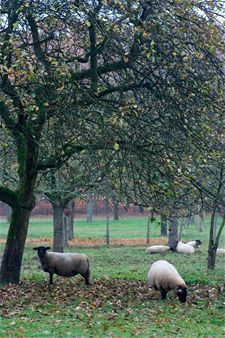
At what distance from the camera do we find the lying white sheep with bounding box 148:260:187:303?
14.9m

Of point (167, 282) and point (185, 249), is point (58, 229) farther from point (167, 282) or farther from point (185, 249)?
point (167, 282)

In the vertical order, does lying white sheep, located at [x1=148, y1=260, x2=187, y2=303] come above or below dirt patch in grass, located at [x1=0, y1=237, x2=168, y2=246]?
below

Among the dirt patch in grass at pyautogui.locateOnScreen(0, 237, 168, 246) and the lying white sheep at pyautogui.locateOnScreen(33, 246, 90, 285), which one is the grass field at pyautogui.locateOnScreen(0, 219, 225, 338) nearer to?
the lying white sheep at pyautogui.locateOnScreen(33, 246, 90, 285)

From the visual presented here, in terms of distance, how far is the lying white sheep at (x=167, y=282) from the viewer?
1488 centimetres

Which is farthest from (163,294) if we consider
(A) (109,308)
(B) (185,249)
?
(B) (185,249)

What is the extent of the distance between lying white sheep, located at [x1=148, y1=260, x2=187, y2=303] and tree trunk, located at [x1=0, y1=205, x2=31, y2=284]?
12.0ft

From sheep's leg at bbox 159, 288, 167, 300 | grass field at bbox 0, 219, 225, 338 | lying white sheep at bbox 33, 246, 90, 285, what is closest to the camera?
grass field at bbox 0, 219, 225, 338

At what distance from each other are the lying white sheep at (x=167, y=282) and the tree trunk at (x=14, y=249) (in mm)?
3671

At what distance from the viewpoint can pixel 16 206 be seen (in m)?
16.8

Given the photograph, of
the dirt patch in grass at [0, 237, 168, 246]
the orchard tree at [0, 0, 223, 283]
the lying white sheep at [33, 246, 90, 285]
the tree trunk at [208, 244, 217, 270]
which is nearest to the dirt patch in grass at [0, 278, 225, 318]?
the lying white sheep at [33, 246, 90, 285]

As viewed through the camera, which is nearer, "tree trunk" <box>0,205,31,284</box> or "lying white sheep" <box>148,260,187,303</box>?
"lying white sheep" <box>148,260,187,303</box>

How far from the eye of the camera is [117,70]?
15.1 meters

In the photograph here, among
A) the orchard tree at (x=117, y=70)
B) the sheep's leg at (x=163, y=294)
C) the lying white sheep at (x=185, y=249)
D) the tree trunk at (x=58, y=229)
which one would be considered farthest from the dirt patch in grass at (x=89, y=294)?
the lying white sheep at (x=185, y=249)

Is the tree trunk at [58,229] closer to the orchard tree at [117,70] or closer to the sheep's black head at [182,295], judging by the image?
the orchard tree at [117,70]
